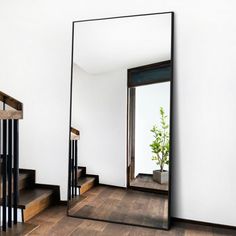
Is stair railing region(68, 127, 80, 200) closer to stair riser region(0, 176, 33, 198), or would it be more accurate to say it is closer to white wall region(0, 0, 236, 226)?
white wall region(0, 0, 236, 226)

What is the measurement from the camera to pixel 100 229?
7.66 feet

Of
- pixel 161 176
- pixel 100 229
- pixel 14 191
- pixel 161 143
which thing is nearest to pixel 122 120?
pixel 161 143

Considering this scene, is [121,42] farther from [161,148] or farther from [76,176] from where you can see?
[76,176]

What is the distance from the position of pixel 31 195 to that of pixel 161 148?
1387 millimetres

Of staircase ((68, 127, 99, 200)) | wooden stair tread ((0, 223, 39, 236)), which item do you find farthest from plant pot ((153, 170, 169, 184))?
wooden stair tread ((0, 223, 39, 236))

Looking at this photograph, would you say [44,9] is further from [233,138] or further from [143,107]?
[233,138]

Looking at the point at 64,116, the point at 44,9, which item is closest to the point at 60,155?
the point at 64,116

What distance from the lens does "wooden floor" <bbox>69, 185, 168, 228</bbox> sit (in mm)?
2457

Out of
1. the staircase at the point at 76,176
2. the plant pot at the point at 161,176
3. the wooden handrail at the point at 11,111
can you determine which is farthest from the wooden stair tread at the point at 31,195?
the plant pot at the point at 161,176

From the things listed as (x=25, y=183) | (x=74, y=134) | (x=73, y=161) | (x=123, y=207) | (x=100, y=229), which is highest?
(x=74, y=134)

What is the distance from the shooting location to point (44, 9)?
298cm

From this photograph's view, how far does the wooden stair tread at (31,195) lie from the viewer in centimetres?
252

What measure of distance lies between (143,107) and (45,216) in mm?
1400

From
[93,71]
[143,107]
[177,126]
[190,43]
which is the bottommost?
[177,126]
